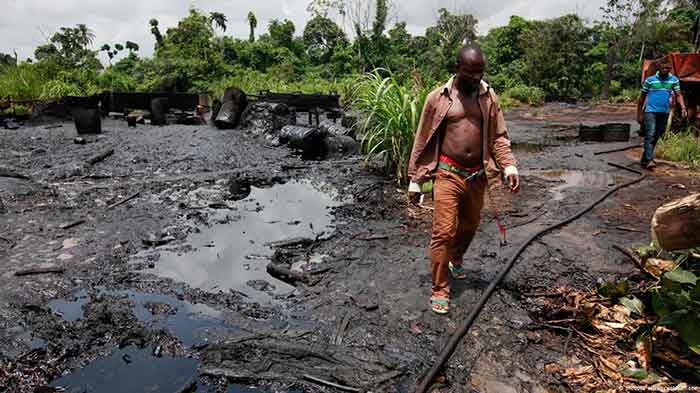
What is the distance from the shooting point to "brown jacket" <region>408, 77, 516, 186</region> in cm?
319

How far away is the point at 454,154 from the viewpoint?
323cm

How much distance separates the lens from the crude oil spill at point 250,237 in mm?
3887

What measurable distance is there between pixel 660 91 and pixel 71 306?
8.62 metres

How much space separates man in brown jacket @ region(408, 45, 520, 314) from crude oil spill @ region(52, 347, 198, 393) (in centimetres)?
173

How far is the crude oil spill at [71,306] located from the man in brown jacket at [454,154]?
2.57 metres

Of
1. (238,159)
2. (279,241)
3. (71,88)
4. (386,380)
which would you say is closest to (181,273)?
(279,241)

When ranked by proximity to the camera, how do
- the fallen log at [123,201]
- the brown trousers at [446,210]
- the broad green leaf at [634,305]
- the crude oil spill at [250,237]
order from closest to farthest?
the broad green leaf at [634,305] → the brown trousers at [446,210] → the crude oil spill at [250,237] → the fallen log at [123,201]

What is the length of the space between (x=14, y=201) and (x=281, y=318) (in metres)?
4.99

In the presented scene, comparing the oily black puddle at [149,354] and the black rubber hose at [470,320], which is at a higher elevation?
the black rubber hose at [470,320]

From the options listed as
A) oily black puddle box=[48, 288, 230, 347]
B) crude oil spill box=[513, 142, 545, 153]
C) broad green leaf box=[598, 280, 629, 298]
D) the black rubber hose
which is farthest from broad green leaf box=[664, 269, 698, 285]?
crude oil spill box=[513, 142, 545, 153]

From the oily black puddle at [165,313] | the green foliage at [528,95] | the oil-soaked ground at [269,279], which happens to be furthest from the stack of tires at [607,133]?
the green foliage at [528,95]

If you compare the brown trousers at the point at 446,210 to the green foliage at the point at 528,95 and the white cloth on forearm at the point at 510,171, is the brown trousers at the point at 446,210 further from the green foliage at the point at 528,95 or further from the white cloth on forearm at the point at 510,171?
the green foliage at the point at 528,95

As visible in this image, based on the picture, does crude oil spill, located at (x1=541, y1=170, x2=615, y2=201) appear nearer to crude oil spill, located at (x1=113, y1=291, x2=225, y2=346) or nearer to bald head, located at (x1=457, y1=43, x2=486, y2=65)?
bald head, located at (x1=457, y1=43, x2=486, y2=65)

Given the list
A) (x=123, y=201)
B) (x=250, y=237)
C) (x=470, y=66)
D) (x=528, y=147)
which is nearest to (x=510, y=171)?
(x=470, y=66)
